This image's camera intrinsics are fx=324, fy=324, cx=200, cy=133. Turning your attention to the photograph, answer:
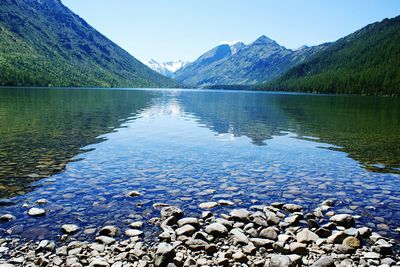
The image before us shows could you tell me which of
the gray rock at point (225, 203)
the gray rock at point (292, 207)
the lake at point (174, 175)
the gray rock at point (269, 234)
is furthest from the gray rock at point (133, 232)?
the gray rock at point (292, 207)

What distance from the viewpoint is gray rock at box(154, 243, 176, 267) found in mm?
9484

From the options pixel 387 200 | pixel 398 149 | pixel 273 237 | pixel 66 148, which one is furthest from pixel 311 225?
pixel 398 149

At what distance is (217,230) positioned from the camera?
38.5ft

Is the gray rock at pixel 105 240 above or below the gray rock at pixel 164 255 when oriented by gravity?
below

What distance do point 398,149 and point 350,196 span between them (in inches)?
729

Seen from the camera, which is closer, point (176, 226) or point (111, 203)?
point (176, 226)

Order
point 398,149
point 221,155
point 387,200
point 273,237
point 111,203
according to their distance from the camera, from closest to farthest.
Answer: point 273,237 < point 111,203 < point 387,200 < point 221,155 < point 398,149

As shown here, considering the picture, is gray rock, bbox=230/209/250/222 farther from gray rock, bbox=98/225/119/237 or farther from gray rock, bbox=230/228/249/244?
gray rock, bbox=98/225/119/237

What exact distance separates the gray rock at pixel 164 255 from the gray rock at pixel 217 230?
2156 millimetres

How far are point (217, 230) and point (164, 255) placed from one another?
8.94 feet

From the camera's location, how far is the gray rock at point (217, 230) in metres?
11.7

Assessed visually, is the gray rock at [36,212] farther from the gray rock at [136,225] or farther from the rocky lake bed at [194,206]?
the gray rock at [136,225]

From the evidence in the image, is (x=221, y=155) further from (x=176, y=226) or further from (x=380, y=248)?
(x=380, y=248)

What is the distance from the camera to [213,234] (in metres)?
11.7
